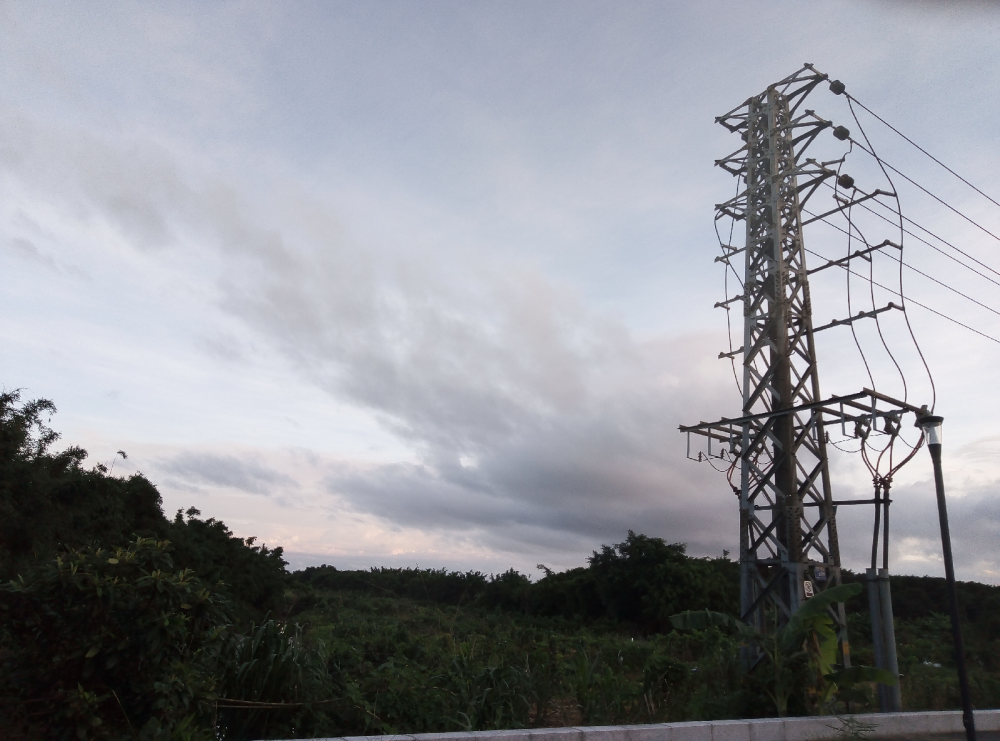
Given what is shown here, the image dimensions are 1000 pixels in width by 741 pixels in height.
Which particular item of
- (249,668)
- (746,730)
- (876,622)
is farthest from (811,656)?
(249,668)

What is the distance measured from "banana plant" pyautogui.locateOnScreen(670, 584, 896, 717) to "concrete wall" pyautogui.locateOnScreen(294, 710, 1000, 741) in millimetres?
399

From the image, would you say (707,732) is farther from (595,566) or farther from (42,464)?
(595,566)

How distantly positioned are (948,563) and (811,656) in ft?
A: 6.50

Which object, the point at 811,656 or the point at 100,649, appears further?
the point at 811,656

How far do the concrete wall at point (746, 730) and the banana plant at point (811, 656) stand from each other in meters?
0.40

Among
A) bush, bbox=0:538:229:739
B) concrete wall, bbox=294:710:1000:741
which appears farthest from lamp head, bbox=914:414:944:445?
bush, bbox=0:538:229:739

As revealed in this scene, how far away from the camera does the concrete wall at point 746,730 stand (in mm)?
5797

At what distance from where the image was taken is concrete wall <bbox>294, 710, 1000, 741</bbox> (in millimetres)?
5797

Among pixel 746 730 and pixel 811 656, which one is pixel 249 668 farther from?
pixel 811 656

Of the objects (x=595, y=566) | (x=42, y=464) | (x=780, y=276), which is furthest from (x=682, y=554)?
(x=42, y=464)

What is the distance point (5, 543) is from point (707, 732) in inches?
600

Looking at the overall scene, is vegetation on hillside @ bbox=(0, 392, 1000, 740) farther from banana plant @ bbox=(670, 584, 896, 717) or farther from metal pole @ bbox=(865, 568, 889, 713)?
metal pole @ bbox=(865, 568, 889, 713)

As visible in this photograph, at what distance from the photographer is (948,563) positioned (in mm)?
8367

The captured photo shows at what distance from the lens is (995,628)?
25.1 metres
